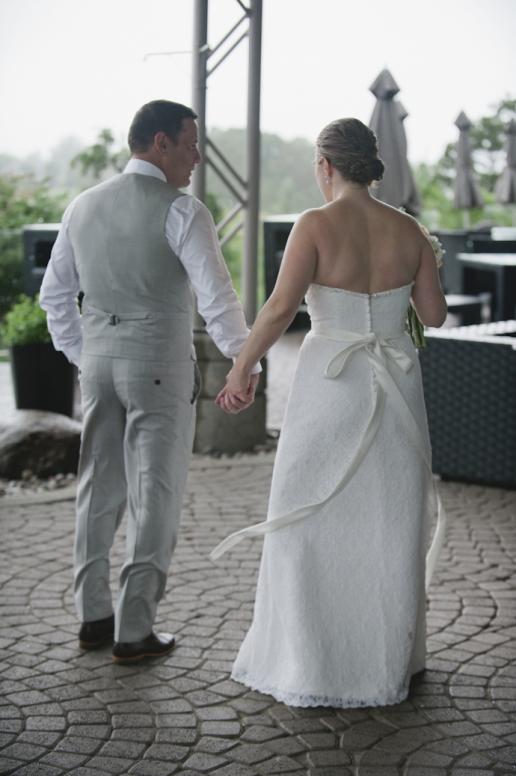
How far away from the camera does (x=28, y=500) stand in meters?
6.18

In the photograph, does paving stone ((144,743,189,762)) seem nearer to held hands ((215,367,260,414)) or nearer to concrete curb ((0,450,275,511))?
held hands ((215,367,260,414))

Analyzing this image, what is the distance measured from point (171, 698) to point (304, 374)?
3.89ft

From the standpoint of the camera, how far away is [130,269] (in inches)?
137

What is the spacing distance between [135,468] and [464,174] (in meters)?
12.8

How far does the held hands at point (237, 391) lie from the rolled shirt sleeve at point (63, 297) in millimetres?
749

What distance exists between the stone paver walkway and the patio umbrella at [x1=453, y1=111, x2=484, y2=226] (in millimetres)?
11059

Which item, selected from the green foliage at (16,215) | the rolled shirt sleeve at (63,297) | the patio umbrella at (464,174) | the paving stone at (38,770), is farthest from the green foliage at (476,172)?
the paving stone at (38,770)

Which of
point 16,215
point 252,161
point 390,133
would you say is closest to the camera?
point 252,161

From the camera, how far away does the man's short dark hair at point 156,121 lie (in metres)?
3.50

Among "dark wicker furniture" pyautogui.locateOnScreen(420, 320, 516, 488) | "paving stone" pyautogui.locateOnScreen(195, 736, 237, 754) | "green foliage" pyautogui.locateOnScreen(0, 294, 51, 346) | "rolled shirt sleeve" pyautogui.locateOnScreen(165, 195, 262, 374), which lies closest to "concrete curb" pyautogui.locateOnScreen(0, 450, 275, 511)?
"dark wicker furniture" pyautogui.locateOnScreen(420, 320, 516, 488)

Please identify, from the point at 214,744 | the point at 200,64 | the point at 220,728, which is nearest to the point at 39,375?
the point at 200,64

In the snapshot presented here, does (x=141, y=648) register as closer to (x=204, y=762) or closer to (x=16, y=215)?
(x=204, y=762)

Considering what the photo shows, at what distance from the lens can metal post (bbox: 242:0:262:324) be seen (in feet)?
22.5

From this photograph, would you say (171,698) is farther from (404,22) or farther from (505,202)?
(404,22)
